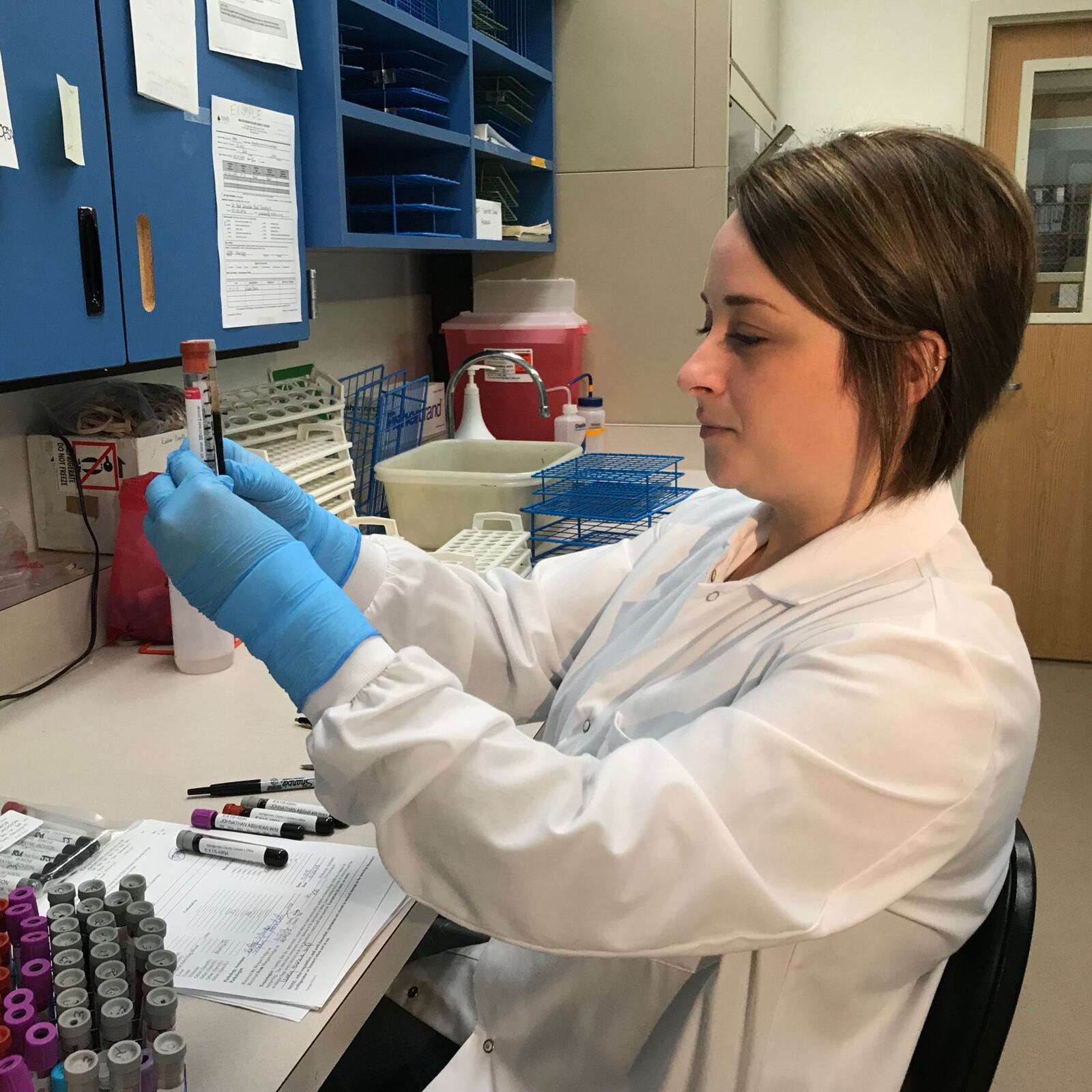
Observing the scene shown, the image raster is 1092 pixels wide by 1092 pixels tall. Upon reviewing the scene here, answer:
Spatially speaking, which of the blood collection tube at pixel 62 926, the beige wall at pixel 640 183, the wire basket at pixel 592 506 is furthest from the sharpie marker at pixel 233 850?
the beige wall at pixel 640 183

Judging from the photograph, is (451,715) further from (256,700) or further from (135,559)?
(135,559)

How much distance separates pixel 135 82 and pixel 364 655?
34.6 inches

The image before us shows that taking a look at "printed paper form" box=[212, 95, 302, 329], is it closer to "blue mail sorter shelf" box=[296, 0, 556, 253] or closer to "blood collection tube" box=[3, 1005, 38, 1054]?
"blue mail sorter shelf" box=[296, 0, 556, 253]

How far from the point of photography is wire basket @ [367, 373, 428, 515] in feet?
7.64

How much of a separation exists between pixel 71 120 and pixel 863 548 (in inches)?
38.9

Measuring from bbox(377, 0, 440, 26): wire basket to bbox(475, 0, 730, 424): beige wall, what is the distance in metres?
0.65

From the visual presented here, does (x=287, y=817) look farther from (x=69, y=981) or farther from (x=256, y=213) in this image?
(x=256, y=213)

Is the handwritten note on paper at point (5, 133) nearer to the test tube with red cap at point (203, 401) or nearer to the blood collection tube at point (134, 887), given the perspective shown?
the test tube with red cap at point (203, 401)

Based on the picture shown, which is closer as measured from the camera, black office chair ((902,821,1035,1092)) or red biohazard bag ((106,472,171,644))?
black office chair ((902,821,1035,1092))

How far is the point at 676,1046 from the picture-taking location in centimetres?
81

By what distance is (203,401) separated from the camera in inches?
41.0

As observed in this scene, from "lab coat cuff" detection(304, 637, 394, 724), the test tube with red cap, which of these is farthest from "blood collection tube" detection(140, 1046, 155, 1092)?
the test tube with red cap

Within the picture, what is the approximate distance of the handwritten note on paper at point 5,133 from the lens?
3.44 ft

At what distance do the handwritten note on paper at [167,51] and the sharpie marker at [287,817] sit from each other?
0.89 m
